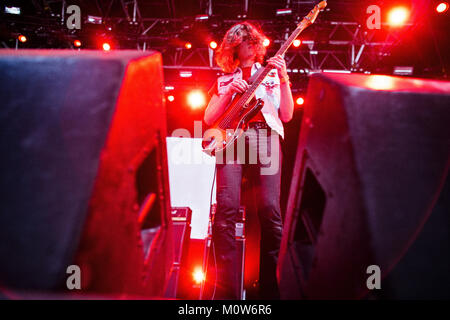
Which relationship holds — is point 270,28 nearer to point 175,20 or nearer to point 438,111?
point 175,20

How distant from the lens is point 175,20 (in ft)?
19.4

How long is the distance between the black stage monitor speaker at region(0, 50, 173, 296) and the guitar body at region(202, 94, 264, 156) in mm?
1412

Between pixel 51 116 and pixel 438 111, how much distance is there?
1311 millimetres

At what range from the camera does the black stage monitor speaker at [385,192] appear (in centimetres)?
68

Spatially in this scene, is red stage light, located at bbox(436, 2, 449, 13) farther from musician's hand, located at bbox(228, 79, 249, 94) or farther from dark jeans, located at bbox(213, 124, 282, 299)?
dark jeans, located at bbox(213, 124, 282, 299)

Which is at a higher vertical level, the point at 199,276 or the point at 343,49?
the point at 343,49

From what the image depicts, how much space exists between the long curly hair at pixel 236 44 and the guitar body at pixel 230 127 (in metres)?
0.72

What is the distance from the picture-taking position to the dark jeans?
1.83 meters

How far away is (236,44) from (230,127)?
117 cm

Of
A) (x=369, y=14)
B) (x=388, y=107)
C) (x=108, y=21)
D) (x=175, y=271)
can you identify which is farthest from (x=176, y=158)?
(x=369, y=14)

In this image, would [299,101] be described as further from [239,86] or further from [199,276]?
[199,276]

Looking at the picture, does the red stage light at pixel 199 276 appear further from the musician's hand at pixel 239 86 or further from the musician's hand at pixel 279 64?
the musician's hand at pixel 279 64

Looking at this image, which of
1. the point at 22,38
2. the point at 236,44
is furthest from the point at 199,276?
the point at 22,38

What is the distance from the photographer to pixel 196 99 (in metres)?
7.07
